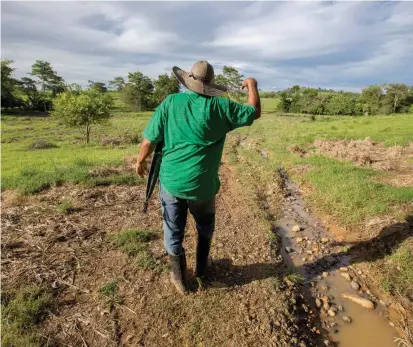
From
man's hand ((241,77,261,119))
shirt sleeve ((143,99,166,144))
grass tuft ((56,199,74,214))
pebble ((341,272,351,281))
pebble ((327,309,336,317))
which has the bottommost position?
pebble ((327,309,336,317))

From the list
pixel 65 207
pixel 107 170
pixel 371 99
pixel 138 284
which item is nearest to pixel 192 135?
pixel 138 284

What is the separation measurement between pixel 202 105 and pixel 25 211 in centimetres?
438

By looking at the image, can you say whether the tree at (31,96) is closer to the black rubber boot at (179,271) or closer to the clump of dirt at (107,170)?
the clump of dirt at (107,170)

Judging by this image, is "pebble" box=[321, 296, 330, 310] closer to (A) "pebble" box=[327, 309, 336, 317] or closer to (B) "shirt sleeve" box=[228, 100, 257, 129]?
(A) "pebble" box=[327, 309, 336, 317]

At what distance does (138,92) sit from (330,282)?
58.1 meters

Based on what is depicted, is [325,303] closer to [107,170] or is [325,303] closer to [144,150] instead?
[144,150]

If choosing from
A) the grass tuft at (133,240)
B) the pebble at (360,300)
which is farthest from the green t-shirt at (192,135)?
the pebble at (360,300)

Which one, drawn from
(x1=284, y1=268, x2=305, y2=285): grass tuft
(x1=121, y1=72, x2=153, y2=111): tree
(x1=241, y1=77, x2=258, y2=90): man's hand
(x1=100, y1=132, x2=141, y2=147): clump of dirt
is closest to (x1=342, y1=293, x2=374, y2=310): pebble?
(x1=284, y1=268, x2=305, y2=285): grass tuft

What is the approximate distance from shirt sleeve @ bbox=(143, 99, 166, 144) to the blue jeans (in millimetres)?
515

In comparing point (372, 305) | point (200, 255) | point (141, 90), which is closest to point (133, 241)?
point (200, 255)

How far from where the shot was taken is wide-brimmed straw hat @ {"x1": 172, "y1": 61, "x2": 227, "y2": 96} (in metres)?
2.45

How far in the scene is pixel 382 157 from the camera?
10242 millimetres

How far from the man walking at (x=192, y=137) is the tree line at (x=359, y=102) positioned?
49.2m

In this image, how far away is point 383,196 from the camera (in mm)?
5922
